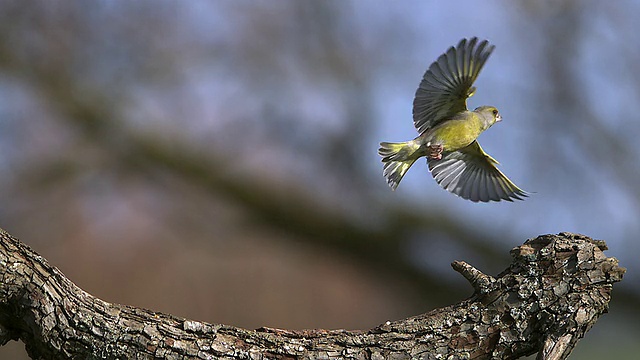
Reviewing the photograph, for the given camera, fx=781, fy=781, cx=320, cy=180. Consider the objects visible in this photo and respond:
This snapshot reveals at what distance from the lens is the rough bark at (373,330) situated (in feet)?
4.46

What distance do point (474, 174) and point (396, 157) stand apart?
0.27 meters

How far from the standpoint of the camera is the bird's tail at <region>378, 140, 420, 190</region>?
1.79 m

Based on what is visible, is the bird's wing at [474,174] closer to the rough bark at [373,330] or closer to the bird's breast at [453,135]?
the bird's breast at [453,135]

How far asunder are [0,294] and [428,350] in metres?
0.76

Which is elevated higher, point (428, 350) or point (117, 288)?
point (117, 288)

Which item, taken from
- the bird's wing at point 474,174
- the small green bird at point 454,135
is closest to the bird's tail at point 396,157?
the small green bird at point 454,135

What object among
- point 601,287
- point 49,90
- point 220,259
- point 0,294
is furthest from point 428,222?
point 0,294

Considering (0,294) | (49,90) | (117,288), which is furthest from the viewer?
(49,90)

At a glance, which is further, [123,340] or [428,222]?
[428,222]

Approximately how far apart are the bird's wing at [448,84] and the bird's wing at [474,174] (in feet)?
0.46

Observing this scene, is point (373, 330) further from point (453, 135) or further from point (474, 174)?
point (474, 174)

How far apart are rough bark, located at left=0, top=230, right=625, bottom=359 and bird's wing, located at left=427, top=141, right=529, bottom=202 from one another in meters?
0.45

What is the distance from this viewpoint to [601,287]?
4.72 ft

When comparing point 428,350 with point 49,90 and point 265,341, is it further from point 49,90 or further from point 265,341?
point 49,90
